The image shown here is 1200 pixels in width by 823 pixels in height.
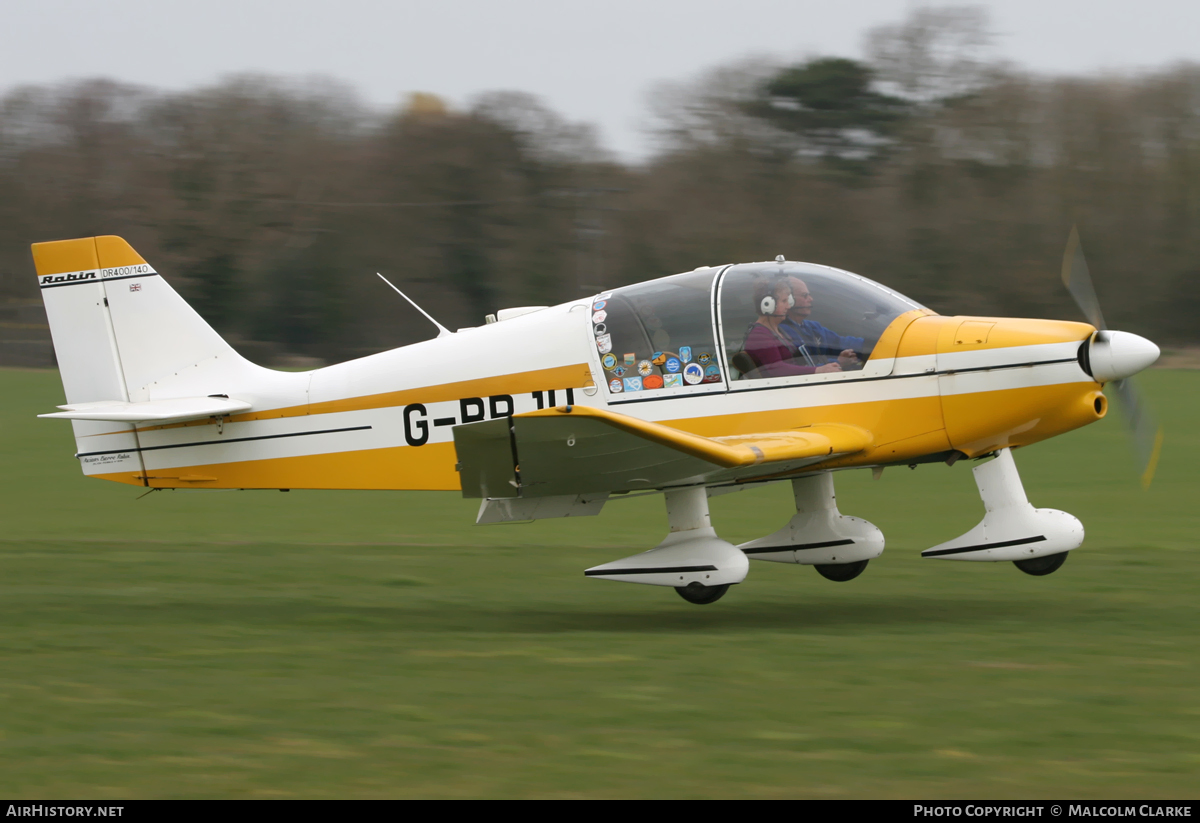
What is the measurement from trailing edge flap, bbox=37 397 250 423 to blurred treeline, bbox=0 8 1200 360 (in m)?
26.0

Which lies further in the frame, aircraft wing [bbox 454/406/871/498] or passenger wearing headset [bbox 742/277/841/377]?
passenger wearing headset [bbox 742/277/841/377]

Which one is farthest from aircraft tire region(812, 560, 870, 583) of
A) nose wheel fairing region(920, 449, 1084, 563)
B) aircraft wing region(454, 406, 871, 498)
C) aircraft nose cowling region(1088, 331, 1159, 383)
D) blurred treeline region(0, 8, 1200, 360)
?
blurred treeline region(0, 8, 1200, 360)

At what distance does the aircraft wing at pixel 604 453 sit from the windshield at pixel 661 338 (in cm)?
55

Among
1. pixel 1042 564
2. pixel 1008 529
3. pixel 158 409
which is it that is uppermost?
pixel 158 409

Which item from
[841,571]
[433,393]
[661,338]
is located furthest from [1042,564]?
[433,393]

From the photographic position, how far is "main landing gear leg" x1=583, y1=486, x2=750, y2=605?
7691mm

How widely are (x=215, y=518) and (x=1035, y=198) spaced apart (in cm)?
2752

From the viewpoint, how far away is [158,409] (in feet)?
28.1

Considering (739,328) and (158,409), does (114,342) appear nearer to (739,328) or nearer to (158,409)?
(158,409)

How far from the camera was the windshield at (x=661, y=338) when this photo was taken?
7.94m

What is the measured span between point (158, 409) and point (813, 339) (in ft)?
14.6

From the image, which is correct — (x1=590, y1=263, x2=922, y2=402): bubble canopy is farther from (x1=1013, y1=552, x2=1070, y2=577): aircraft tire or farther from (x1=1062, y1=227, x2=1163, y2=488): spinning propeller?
(x1=1013, y1=552, x2=1070, y2=577): aircraft tire

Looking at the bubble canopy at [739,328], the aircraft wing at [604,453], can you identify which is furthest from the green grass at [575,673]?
the bubble canopy at [739,328]

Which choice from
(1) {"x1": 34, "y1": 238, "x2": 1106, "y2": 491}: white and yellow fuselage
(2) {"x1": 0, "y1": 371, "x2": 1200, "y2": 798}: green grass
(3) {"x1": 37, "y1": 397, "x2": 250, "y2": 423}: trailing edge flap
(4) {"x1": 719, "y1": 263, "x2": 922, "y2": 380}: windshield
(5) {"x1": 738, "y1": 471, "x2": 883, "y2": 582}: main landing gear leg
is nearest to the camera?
(2) {"x1": 0, "y1": 371, "x2": 1200, "y2": 798}: green grass
